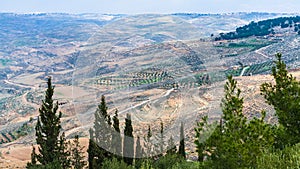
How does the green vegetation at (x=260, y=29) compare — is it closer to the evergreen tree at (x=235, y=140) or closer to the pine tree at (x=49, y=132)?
the pine tree at (x=49, y=132)

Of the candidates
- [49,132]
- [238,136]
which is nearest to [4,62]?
[49,132]

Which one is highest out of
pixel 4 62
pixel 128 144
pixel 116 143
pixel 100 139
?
pixel 116 143

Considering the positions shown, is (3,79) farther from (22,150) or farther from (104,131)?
(104,131)

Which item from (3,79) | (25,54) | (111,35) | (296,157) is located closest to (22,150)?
(111,35)

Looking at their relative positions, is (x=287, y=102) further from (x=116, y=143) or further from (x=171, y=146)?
(x=116, y=143)

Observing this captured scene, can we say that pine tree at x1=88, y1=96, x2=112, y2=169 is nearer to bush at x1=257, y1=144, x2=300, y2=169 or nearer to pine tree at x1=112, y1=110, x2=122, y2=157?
pine tree at x1=112, y1=110, x2=122, y2=157

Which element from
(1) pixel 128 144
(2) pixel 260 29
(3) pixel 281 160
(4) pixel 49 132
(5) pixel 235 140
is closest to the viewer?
(3) pixel 281 160
